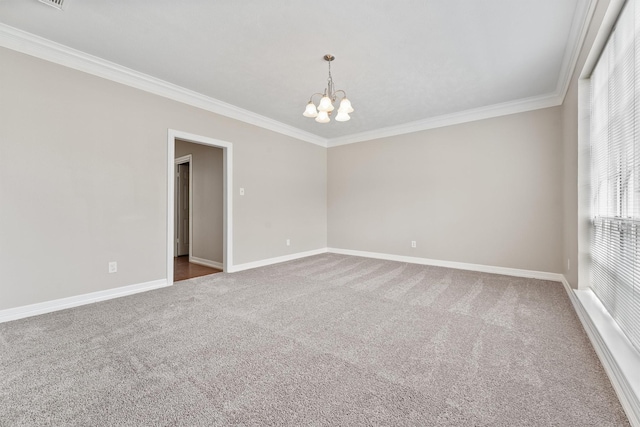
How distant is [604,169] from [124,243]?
4.81m

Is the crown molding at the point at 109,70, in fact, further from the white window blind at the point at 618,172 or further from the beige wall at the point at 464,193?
the white window blind at the point at 618,172

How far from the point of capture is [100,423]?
131 centimetres

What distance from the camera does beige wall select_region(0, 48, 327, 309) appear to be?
99.2 inches

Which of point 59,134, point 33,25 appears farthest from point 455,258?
point 33,25

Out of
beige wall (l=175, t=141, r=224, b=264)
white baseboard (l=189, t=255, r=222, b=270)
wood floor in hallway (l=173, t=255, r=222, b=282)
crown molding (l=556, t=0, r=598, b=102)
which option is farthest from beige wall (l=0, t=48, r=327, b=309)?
crown molding (l=556, t=0, r=598, b=102)

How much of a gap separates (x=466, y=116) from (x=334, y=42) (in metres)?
2.96

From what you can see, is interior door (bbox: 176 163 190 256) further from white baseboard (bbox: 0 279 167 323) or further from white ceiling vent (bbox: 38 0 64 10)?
white ceiling vent (bbox: 38 0 64 10)

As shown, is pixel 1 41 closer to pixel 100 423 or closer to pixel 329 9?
pixel 329 9

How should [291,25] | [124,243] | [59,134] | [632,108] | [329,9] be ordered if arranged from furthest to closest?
1. [124,243]
2. [59,134]
3. [291,25]
4. [329,9]
5. [632,108]

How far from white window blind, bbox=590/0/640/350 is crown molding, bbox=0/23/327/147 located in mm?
4207

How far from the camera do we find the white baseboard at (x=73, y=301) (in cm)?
251

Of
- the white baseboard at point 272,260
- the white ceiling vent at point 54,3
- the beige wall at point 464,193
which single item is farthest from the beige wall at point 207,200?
the white ceiling vent at point 54,3

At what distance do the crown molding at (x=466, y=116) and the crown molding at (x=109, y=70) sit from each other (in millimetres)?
2224

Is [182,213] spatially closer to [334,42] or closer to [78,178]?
[78,178]
